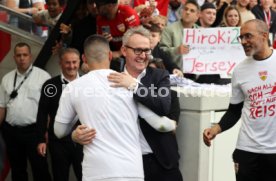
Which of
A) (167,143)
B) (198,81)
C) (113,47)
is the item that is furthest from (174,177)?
(198,81)

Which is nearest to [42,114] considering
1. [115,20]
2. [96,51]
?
[115,20]

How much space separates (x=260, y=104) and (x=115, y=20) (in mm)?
2504

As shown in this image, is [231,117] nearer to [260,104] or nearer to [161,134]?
[260,104]

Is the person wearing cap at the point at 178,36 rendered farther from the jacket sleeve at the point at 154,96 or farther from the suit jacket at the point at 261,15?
the suit jacket at the point at 261,15

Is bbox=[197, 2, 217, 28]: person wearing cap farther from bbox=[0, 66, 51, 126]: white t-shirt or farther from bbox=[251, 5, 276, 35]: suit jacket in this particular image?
bbox=[251, 5, 276, 35]: suit jacket

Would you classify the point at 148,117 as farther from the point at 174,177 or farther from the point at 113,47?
the point at 113,47

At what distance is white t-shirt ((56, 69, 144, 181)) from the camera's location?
14.7 feet

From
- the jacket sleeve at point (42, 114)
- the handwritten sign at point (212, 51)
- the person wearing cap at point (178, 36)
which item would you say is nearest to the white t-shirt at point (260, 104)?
the handwritten sign at point (212, 51)

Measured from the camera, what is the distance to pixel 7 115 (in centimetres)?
808

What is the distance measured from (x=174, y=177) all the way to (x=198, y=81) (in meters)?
2.79

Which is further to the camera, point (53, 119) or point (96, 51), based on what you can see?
point (53, 119)

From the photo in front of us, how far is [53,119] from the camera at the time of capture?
7.38 meters

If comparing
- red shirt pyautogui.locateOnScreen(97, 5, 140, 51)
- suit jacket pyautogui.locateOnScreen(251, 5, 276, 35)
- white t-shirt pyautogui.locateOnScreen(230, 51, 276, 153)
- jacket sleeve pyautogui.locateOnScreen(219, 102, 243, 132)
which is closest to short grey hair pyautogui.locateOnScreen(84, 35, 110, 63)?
white t-shirt pyautogui.locateOnScreen(230, 51, 276, 153)

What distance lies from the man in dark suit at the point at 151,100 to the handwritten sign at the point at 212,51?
2342mm
